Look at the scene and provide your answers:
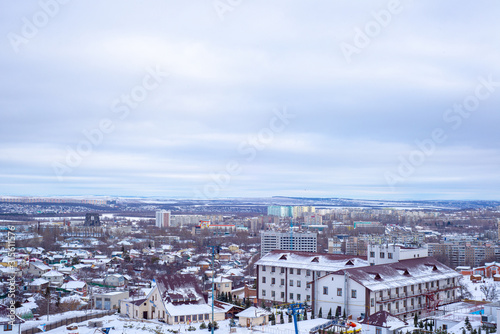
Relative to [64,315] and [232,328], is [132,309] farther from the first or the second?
[232,328]

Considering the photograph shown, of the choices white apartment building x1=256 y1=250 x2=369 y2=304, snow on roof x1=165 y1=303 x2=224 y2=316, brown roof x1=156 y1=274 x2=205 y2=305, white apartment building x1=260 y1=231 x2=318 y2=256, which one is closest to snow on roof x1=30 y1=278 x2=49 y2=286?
brown roof x1=156 y1=274 x2=205 y2=305

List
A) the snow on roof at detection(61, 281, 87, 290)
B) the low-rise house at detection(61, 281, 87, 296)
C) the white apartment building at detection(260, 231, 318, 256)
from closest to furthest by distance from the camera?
the low-rise house at detection(61, 281, 87, 296), the snow on roof at detection(61, 281, 87, 290), the white apartment building at detection(260, 231, 318, 256)

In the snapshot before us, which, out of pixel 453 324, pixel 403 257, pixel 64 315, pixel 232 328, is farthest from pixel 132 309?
pixel 403 257

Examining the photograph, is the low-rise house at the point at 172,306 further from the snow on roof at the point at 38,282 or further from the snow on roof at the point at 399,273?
the snow on roof at the point at 38,282

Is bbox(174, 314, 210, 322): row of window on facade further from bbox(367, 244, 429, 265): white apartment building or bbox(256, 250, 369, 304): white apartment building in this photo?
bbox(367, 244, 429, 265): white apartment building

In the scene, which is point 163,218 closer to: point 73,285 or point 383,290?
point 73,285

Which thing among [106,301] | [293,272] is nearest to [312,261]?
[293,272]
